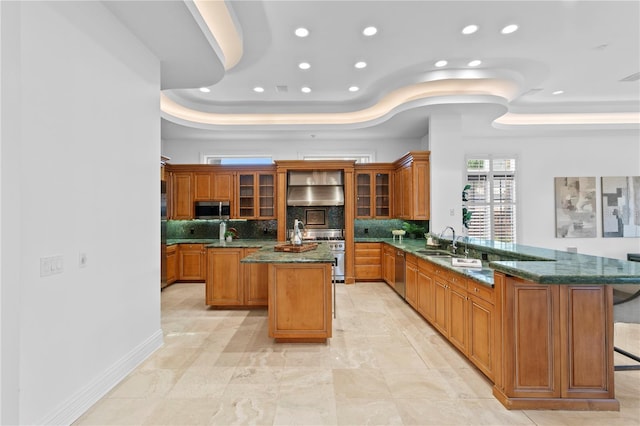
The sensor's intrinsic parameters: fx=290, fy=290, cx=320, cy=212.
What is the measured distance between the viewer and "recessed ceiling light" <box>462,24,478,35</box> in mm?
3283

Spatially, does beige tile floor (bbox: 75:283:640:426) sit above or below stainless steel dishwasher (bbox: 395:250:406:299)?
below

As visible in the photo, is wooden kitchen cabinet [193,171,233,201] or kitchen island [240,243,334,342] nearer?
kitchen island [240,243,334,342]

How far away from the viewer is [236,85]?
474 centimetres

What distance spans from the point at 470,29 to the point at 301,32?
1.95m

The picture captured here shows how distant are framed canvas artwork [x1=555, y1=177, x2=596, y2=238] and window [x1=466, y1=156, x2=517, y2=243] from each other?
3.19ft

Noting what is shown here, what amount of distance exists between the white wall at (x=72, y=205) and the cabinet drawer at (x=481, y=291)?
3.13 meters

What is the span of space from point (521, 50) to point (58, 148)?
5060mm

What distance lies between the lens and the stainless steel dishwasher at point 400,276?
184 inches

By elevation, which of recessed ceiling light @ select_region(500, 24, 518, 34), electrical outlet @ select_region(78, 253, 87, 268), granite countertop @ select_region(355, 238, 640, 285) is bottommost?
granite countertop @ select_region(355, 238, 640, 285)

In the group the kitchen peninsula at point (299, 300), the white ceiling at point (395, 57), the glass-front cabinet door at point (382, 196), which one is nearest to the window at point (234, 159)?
the white ceiling at point (395, 57)

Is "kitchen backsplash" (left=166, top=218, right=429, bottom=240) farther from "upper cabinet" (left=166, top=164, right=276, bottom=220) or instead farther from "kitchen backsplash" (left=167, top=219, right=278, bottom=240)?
"upper cabinet" (left=166, top=164, right=276, bottom=220)

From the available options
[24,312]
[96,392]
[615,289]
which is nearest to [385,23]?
[615,289]

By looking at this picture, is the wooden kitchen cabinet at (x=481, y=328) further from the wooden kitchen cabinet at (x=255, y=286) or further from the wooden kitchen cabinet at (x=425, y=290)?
the wooden kitchen cabinet at (x=255, y=286)

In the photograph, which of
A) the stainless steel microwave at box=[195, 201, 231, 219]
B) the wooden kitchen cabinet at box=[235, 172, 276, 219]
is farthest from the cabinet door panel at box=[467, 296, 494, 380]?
the stainless steel microwave at box=[195, 201, 231, 219]
